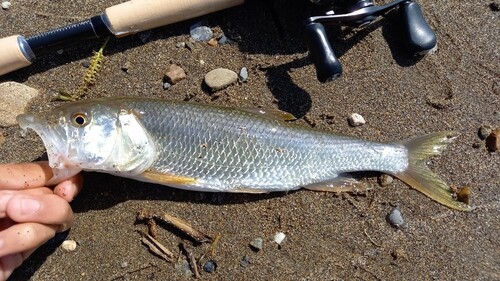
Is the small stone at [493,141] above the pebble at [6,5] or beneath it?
beneath

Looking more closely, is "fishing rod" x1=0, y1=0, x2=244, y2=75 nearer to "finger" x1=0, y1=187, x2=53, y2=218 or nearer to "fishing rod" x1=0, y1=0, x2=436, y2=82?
"fishing rod" x1=0, y1=0, x2=436, y2=82

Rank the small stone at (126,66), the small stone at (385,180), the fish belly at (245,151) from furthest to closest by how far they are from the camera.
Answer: the small stone at (126,66) < the small stone at (385,180) < the fish belly at (245,151)

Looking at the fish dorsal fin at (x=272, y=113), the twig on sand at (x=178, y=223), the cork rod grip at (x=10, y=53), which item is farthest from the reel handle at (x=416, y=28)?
the cork rod grip at (x=10, y=53)

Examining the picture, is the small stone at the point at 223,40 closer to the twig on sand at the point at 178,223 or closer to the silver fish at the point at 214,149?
the silver fish at the point at 214,149

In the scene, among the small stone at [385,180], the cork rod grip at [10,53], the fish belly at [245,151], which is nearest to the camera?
the fish belly at [245,151]

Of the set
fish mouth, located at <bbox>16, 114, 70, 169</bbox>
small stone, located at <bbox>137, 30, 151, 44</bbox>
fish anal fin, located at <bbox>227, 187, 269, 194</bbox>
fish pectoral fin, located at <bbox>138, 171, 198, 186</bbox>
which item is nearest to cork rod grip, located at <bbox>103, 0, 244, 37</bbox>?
small stone, located at <bbox>137, 30, 151, 44</bbox>

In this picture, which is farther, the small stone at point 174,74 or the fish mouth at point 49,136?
the small stone at point 174,74

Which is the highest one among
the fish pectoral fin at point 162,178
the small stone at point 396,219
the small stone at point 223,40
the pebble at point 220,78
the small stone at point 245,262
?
the small stone at point 223,40
